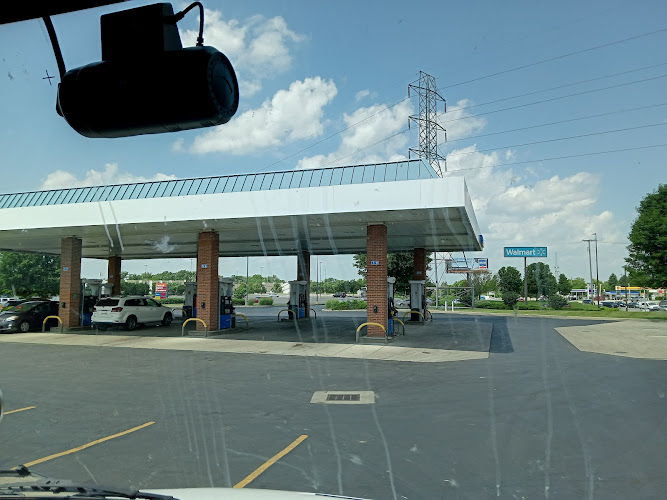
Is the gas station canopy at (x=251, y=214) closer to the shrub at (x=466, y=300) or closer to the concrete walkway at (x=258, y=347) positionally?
the concrete walkway at (x=258, y=347)

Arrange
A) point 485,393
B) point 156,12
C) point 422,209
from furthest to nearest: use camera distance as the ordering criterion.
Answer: point 422,209
point 485,393
point 156,12

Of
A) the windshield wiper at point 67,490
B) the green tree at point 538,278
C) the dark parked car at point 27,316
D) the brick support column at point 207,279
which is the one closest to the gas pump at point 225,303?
the brick support column at point 207,279

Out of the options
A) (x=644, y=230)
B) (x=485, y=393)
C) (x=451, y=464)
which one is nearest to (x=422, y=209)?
(x=485, y=393)

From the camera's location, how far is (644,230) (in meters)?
40.1

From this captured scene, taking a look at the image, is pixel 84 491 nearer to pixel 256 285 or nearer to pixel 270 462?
pixel 270 462

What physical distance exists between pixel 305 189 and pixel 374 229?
378cm

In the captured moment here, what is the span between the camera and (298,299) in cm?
3169

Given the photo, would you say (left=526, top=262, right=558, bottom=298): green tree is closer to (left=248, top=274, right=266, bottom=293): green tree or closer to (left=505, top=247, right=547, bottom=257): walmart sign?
(left=505, top=247, right=547, bottom=257): walmart sign

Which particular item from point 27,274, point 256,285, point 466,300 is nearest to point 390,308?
point 466,300

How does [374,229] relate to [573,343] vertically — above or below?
above

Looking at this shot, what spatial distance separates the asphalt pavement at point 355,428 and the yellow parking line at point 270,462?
0.13 feet

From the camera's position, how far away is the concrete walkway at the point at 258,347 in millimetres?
15000

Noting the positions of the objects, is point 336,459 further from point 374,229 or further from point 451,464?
Answer: point 374,229

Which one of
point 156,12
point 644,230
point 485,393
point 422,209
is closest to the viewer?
point 156,12
